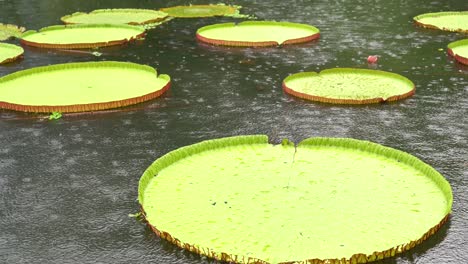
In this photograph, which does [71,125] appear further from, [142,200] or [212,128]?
[142,200]

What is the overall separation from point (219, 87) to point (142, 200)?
10.6 ft

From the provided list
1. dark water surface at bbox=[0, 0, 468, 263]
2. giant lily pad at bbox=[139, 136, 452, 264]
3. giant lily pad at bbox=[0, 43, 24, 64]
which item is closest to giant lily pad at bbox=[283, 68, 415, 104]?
dark water surface at bbox=[0, 0, 468, 263]

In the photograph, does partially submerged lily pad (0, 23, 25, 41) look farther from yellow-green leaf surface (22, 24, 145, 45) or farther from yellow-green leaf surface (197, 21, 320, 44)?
yellow-green leaf surface (197, 21, 320, 44)

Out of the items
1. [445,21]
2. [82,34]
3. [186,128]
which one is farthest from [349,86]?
[82,34]

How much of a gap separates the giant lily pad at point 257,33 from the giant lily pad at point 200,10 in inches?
65.7

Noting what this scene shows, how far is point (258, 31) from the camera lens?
1041cm

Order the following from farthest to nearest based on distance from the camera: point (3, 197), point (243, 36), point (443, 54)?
point (243, 36) < point (443, 54) < point (3, 197)

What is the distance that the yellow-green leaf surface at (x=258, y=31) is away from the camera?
32.2ft

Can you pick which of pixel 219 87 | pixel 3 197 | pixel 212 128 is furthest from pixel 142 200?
pixel 219 87

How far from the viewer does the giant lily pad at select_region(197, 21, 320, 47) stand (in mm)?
9508

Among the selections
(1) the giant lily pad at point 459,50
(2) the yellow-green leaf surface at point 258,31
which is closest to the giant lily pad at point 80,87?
(2) the yellow-green leaf surface at point 258,31

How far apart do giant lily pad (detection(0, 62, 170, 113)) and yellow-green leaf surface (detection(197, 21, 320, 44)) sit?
2.31 m

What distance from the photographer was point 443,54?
28.8 ft

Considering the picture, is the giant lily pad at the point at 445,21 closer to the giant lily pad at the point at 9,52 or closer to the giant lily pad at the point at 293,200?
the giant lily pad at the point at 293,200
